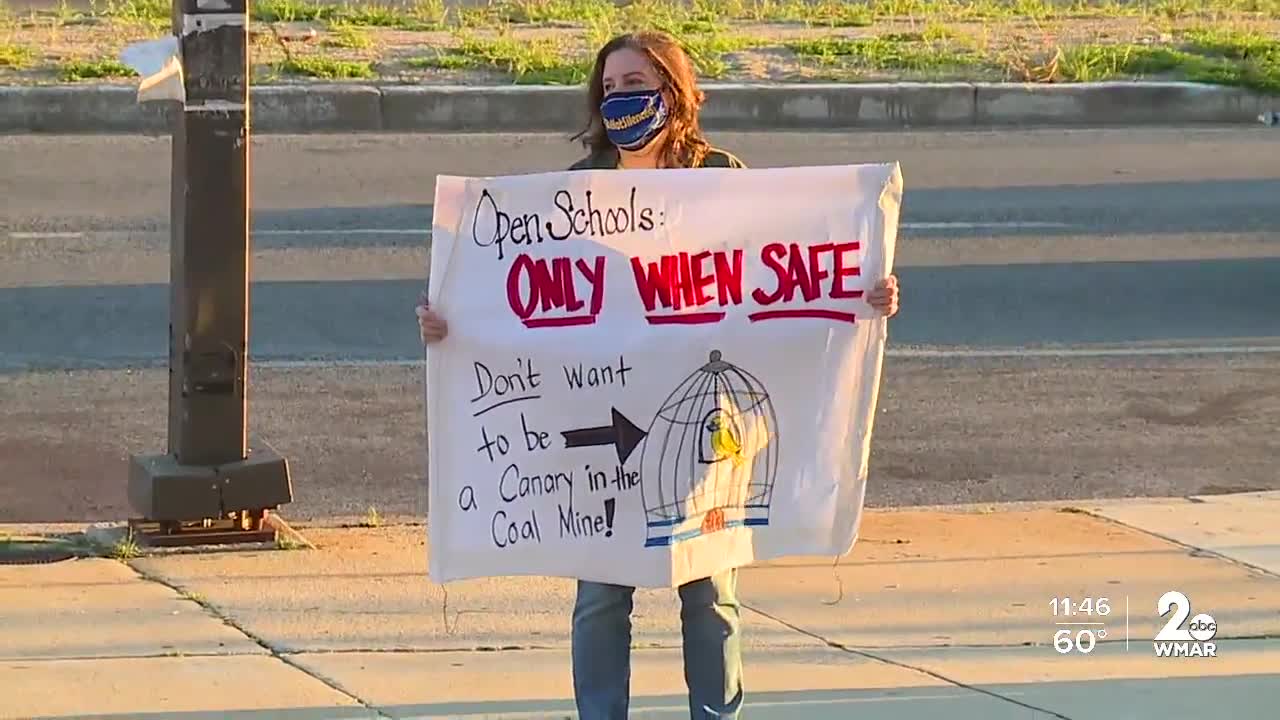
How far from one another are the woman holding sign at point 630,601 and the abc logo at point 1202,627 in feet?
5.53

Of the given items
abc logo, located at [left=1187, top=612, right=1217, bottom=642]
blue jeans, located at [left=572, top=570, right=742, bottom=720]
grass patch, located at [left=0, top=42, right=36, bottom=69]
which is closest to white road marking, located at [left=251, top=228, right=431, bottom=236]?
grass patch, located at [left=0, top=42, right=36, bottom=69]

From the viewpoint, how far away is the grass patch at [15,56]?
15.5 metres

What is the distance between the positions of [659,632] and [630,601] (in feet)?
3.85

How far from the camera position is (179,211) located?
6305 millimetres

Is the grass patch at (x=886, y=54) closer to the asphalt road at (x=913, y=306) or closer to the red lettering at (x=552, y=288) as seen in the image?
the asphalt road at (x=913, y=306)

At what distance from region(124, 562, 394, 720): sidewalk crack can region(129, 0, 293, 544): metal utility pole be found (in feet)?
0.85

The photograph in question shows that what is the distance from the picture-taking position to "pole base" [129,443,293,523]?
20.6ft

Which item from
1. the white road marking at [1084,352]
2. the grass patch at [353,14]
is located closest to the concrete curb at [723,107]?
the grass patch at [353,14]

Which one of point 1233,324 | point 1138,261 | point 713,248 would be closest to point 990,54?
point 1138,261

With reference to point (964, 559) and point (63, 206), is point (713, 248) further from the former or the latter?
point (63, 206)

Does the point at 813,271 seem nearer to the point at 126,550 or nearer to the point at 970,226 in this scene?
the point at 126,550

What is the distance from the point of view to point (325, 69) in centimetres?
1557

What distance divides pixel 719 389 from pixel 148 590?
2.07 meters

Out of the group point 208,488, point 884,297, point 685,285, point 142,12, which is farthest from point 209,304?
point 142,12
